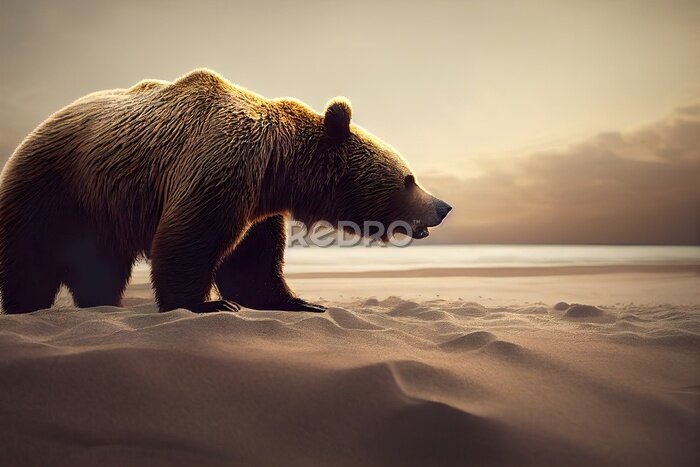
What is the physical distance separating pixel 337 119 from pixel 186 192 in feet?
4.37

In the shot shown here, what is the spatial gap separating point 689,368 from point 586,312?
6.33 ft

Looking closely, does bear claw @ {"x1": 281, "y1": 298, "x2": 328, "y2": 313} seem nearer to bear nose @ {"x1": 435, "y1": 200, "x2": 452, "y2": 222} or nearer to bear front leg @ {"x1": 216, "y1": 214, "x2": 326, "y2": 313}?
bear front leg @ {"x1": 216, "y1": 214, "x2": 326, "y2": 313}

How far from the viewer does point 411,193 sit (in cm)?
471

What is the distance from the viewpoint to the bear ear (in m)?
4.47

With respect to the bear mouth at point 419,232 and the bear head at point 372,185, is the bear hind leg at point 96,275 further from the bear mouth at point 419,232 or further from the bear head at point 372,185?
the bear mouth at point 419,232

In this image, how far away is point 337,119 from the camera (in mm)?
4473

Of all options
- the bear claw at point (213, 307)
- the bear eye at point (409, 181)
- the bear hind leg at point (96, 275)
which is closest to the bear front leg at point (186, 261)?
the bear claw at point (213, 307)

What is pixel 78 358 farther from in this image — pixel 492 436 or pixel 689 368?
pixel 689 368

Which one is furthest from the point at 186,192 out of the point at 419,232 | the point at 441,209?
the point at 441,209

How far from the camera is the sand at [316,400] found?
1697mm

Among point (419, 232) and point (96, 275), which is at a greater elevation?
point (419, 232)

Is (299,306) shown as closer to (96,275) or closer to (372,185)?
(372,185)

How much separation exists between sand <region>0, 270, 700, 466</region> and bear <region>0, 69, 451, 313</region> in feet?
4.16

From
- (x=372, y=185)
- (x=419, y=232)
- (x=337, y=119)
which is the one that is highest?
(x=337, y=119)
